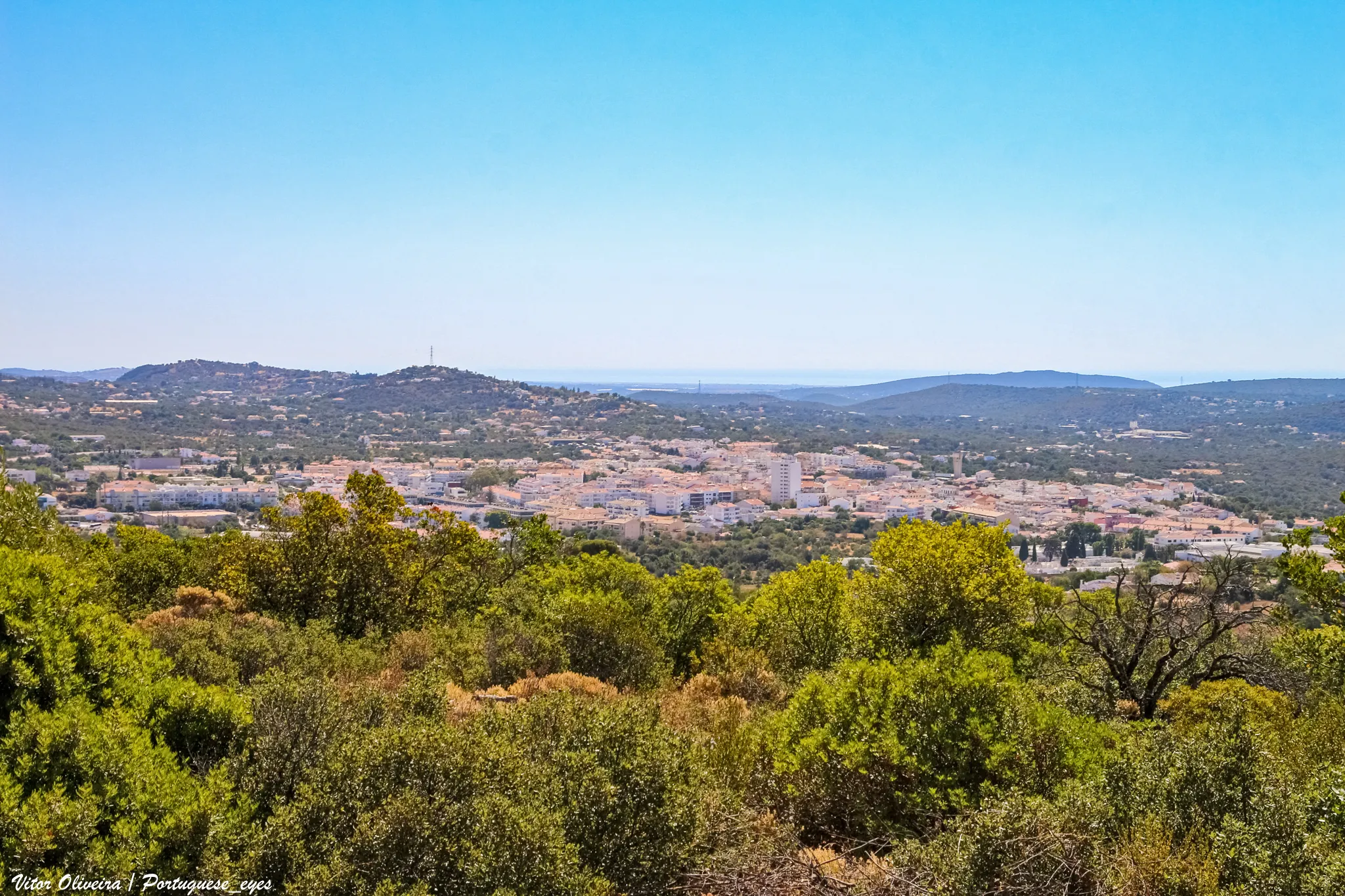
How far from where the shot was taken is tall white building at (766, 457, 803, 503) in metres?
93.0

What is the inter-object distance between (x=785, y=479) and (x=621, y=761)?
89.7 m

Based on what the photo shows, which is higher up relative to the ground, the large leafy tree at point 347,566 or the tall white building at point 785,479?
the large leafy tree at point 347,566

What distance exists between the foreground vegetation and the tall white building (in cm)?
8168

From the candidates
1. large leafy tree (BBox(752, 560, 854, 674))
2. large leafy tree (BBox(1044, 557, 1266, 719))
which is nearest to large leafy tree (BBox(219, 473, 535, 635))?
large leafy tree (BBox(752, 560, 854, 674))

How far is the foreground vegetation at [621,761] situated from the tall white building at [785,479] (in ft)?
268

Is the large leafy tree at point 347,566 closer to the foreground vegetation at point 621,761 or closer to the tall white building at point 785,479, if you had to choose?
the foreground vegetation at point 621,761

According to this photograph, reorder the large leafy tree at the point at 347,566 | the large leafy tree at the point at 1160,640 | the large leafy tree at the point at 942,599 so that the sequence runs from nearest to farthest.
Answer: the large leafy tree at the point at 1160,640 → the large leafy tree at the point at 942,599 → the large leafy tree at the point at 347,566

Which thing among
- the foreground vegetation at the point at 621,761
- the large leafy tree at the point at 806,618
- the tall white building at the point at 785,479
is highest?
the foreground vegetation at the point at 621,761

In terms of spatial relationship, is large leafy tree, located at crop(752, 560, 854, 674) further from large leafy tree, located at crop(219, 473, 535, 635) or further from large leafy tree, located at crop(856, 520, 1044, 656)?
large leafy tree, located at crop(219, 473, 535, 635)

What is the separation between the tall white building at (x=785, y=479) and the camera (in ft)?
305

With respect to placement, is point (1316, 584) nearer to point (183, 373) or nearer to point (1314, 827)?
point (1314, 827)

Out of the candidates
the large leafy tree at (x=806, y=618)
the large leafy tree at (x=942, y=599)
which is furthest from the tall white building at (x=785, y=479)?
the large leafy tree at (x=942, y=599)

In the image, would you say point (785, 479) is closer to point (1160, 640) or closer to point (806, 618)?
point (806, 618)

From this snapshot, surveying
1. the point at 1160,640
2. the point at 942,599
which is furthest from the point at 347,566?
the point at 1160,640
